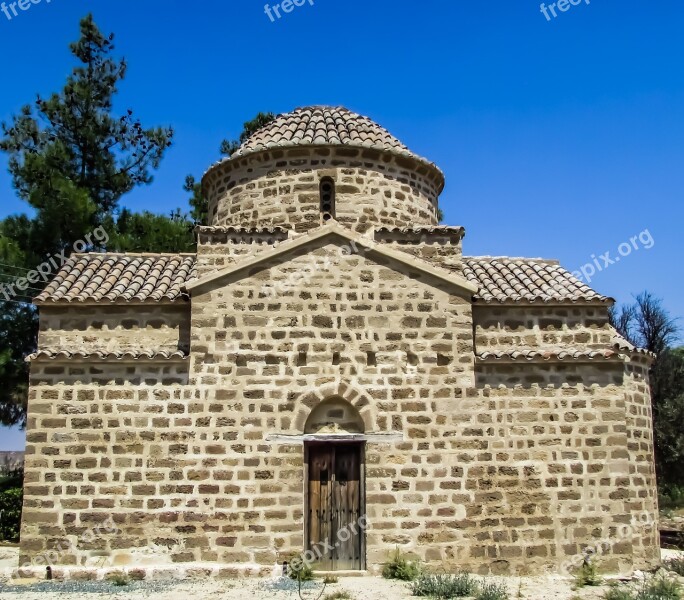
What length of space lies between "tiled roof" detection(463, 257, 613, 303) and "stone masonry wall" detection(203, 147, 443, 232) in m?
1.70

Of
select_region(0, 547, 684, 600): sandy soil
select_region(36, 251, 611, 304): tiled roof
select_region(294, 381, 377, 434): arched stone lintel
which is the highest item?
select_region(36, 251, 611, 304): tiled roof

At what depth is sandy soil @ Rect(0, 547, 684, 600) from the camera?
849cm

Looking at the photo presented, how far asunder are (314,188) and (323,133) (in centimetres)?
121

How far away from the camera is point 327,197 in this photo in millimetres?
12422

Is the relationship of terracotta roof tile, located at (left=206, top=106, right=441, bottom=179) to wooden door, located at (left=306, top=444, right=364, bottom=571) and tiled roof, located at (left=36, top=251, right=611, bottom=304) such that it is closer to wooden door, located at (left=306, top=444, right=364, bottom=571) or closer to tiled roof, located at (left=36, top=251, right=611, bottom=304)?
tiled roof, located at (left=36, top=251, right=611, bottom=304)

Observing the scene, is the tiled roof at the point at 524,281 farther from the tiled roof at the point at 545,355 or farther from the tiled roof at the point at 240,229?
the tiled roof at the point at 240,229

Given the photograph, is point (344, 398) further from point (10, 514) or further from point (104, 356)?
point (10, 514)

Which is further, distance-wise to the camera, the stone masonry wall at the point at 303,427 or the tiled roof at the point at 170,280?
the tiled roof at the point at 170,280

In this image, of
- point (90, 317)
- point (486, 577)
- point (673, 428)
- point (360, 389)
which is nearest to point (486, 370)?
point (360, 389)

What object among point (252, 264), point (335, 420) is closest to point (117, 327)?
point (252, 264)

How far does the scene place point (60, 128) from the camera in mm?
20859

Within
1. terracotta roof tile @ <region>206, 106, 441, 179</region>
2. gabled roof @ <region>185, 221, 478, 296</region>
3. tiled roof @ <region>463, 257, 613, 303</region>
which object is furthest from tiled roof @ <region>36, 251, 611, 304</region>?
terracotta roof tile @ <region>206, 106, 441, 179</region>

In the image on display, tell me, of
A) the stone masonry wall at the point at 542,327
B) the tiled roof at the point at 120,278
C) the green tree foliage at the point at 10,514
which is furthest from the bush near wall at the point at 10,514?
the stone masonry wall at the point at 542,327

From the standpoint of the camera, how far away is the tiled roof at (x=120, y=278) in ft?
34.3
